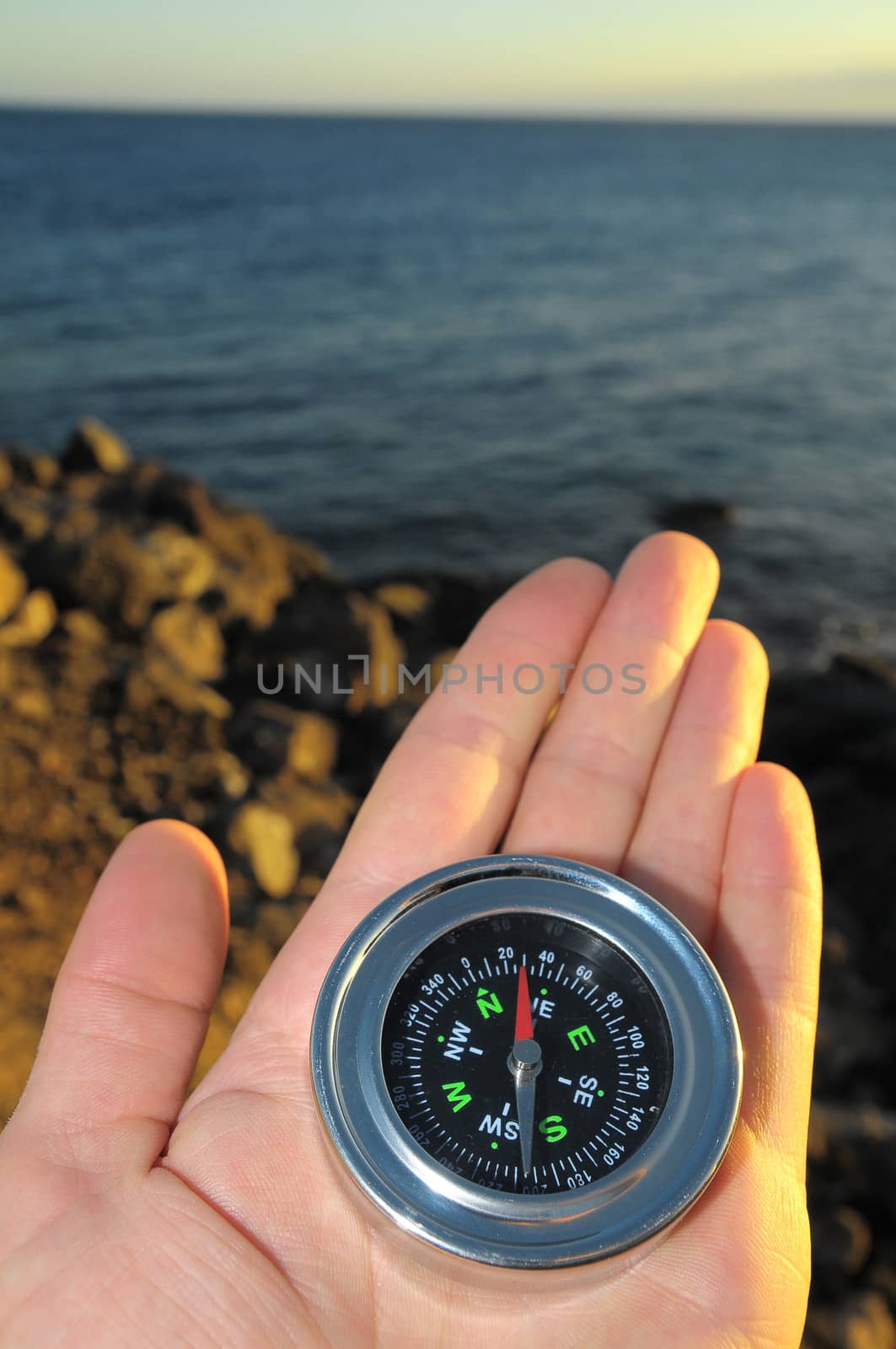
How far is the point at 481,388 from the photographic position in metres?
22.1

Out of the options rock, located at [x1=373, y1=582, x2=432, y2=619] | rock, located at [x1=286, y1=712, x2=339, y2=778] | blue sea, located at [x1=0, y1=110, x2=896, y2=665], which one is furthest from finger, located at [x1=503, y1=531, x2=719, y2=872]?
blue sea, located at [x1=0, y1=110, x2=896, y2=665]

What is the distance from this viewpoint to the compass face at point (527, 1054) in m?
2.80

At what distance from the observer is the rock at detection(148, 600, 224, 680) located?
8.09 meters

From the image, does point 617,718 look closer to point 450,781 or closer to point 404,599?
point 450,781

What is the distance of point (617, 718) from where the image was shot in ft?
12.6

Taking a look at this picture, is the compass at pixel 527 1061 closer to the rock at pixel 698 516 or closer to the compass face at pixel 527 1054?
the compass face at pixel 527 1054

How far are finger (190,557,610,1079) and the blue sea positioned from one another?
935cm

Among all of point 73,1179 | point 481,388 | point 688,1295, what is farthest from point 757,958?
point 481,388

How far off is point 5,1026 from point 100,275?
1366 inches

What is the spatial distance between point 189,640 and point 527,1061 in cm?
607

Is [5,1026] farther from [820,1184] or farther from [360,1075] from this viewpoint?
[820,1184]

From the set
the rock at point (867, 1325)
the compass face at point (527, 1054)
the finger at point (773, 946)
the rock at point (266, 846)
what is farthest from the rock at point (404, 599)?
the compass face at point (527, 1054)

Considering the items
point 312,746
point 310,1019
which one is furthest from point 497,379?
point 310,1019

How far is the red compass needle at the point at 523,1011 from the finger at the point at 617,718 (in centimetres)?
65
